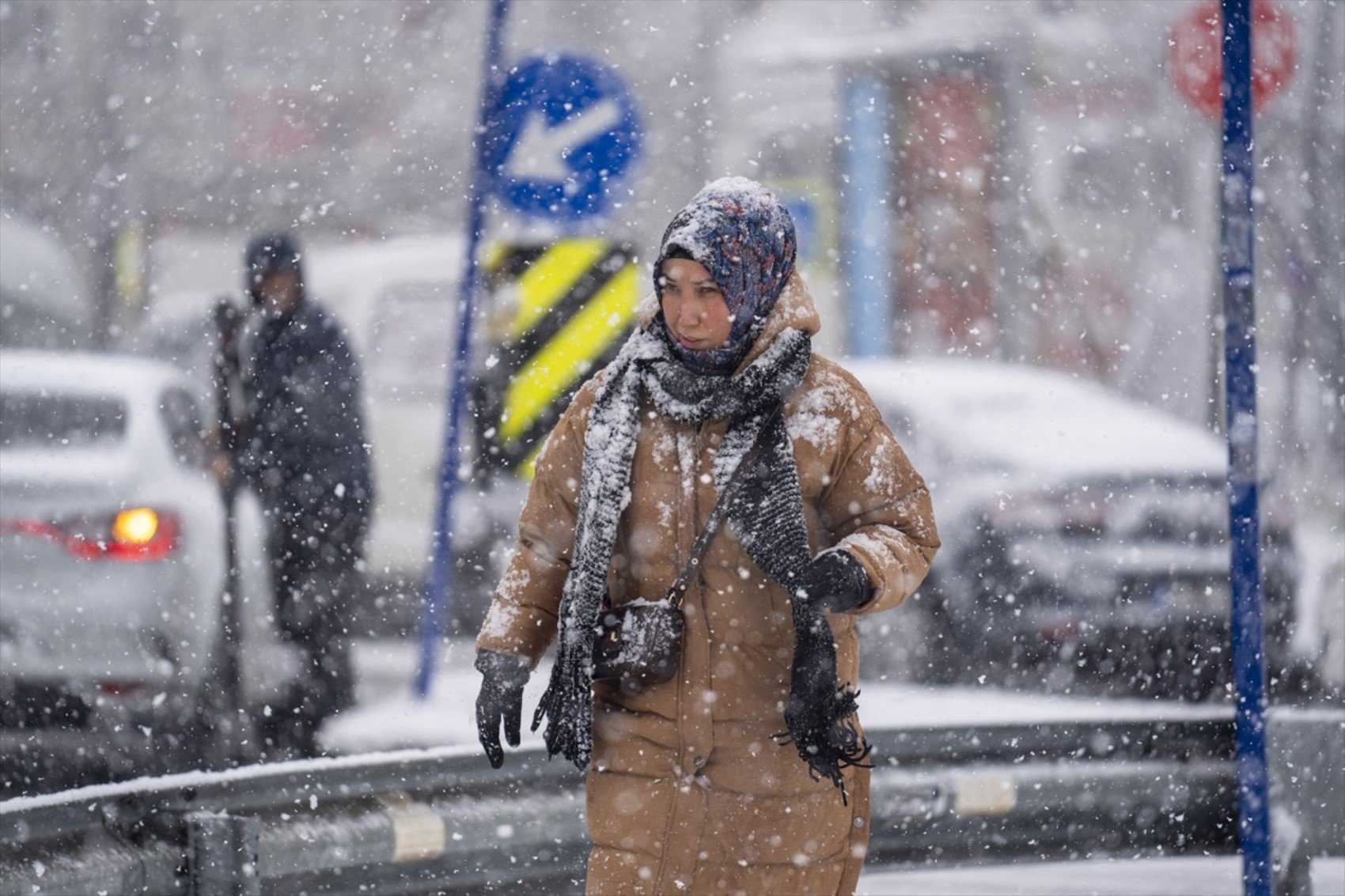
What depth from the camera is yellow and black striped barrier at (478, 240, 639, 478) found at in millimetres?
6734

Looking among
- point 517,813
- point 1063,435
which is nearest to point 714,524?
point 517,813

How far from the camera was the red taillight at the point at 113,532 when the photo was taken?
6.55 meters

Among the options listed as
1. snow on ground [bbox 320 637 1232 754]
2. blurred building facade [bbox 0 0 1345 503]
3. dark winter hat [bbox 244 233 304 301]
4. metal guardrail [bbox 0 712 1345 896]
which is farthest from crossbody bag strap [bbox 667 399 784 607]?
blurred building facade [bbox 0 0 1345 503]

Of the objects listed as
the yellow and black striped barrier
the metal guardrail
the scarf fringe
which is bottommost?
the metal guardrail

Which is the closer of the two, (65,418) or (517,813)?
(517,813)

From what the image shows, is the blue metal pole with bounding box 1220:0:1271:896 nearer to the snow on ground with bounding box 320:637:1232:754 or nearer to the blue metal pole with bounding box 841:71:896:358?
the snow on ground with bounding box 320:637:1232:754

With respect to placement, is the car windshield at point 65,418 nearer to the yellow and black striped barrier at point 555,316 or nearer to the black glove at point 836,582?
the yellow and black striped barrier at point 555,316

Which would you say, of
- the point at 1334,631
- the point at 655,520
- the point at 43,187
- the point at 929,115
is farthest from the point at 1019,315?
the point at 655,520

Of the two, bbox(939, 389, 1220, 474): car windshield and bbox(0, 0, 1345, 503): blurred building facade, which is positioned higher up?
bbox(0, 0, 1345, 503): blurred building facade

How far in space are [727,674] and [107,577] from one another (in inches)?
162

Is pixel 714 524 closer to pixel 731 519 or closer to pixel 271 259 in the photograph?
pixel 731 519

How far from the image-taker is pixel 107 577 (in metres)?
6.66

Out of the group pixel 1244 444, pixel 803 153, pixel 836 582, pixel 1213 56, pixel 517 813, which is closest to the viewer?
pixel 836 582

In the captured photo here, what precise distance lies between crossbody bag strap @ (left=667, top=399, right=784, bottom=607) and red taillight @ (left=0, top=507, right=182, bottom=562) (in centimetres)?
409
